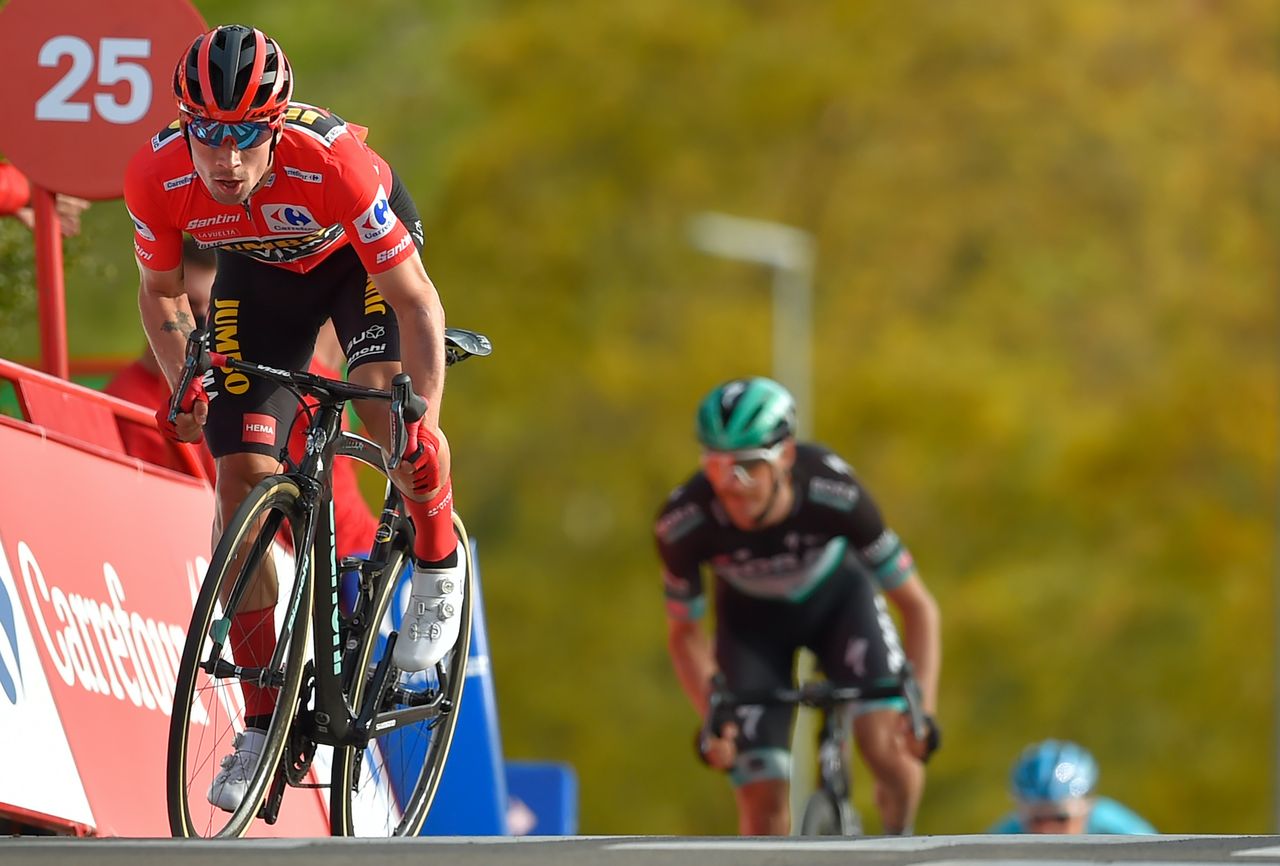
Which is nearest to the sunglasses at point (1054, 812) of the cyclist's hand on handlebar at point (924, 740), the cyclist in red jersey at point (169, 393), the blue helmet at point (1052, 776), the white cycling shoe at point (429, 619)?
the blue helmet at point (1052, 776)

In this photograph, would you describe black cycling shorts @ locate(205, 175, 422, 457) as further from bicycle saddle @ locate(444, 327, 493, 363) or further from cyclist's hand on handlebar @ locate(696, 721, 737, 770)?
cyclist's hand on handlebar @ locate(696, 721, 737, 770)

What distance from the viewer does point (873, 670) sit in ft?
33.7

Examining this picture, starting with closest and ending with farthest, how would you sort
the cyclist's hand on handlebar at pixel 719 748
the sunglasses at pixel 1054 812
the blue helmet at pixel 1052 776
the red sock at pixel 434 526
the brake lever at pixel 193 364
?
the brake lever at pixel 193 364 < the red sock at pixel 434 526 < the cyclist's hand on handlebar at pixel 719 748 < the sunglasses at pixel 1054 812 < the blue helmet at pixel 1052 776

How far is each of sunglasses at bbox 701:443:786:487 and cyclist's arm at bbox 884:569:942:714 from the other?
2.74 feet

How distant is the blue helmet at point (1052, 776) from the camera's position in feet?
41.4

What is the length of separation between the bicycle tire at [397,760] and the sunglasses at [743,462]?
2493mm

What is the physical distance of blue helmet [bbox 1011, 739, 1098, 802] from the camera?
12.6 metres

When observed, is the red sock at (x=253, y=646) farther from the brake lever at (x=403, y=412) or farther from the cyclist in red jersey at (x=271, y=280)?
the brake lever at (x=403, y=412)

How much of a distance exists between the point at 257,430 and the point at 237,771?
0.94 metres

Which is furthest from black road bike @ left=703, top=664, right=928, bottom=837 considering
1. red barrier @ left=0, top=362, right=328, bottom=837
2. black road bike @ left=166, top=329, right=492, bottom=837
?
black road bike @ left=166, top=329, right=492, bottom=837

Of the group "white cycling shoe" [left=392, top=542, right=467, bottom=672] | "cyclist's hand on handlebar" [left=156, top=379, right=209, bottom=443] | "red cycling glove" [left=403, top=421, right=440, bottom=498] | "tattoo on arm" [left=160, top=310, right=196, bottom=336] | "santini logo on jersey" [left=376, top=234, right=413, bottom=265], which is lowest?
"white cycling shoe" [left=392, top=542, right=467, bottom=672]

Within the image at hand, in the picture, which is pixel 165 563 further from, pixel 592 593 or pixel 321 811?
pixel 592 593

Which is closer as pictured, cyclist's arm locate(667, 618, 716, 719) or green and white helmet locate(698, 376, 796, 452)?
green and white helmet locate(698, 376, 796, 452)

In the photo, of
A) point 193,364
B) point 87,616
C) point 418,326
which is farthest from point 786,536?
point 193,364
